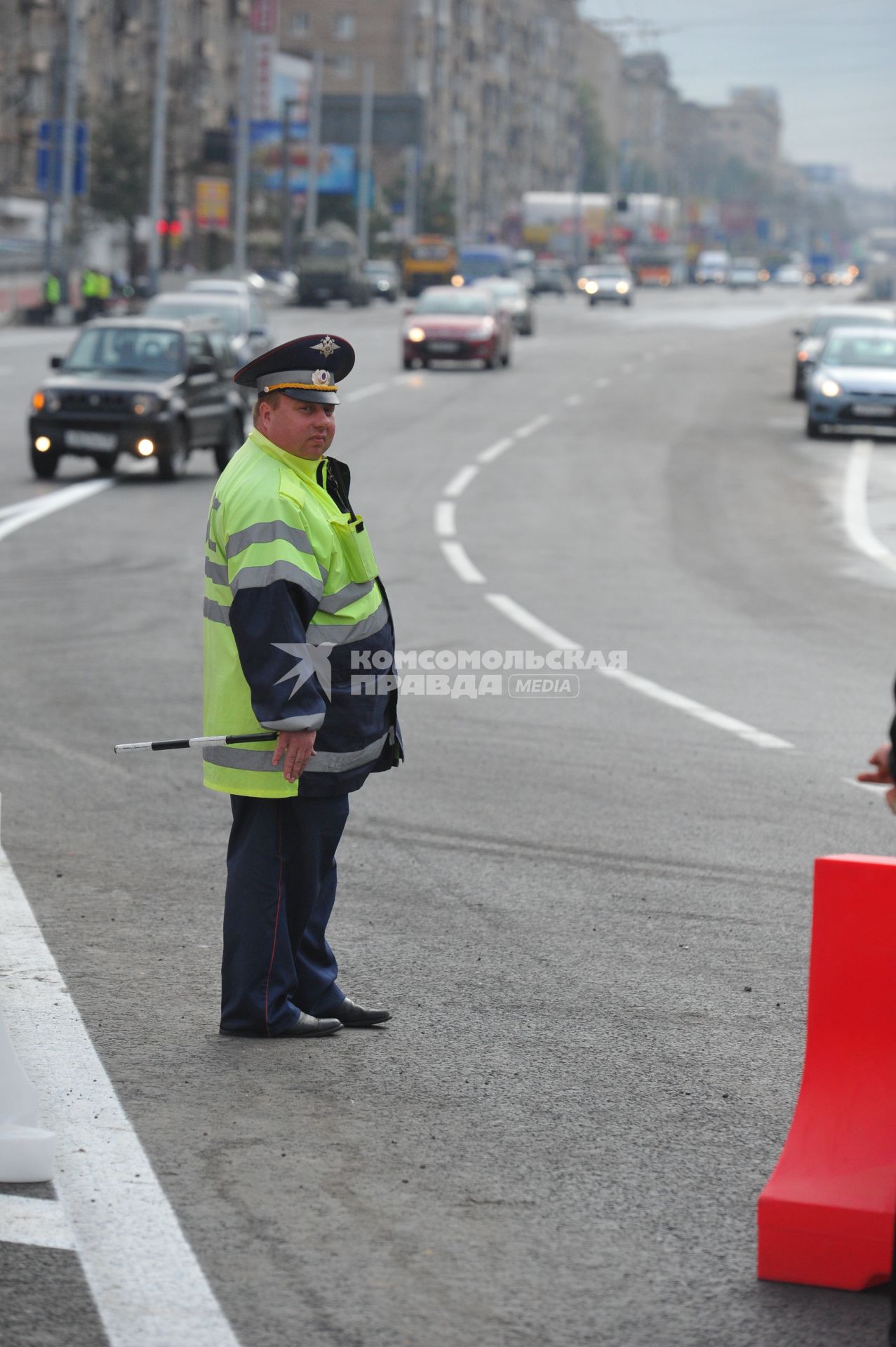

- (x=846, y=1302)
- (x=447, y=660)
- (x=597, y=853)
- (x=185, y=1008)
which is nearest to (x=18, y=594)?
(x=447, y=660)

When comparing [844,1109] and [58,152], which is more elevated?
[58,152]

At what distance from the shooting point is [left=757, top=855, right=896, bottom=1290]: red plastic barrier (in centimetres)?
393

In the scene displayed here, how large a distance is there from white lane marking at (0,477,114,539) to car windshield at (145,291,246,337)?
11.3 meters

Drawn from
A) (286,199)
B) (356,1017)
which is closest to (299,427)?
(356,1017)

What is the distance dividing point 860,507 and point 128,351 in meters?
8.17

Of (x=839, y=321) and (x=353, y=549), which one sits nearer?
(x=353, y=549)

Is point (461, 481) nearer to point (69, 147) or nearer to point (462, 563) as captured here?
point (462, 563)

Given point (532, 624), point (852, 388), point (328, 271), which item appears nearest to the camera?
point (532, 624)

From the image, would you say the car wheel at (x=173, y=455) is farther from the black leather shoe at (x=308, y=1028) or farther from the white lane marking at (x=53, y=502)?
the black leather shoe at (x=308, y=1028)

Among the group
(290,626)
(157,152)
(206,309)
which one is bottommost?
(290,626)

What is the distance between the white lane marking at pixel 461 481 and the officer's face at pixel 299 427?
57.9 feet

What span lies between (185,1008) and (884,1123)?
6.89 feet

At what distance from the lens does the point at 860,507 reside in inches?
895

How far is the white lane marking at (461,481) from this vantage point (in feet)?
75.9
